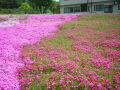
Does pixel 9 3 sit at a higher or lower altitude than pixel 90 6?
higher

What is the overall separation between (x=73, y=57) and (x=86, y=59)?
0.78 meters

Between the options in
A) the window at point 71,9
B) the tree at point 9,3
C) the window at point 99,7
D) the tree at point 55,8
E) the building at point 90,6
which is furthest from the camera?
the tree at point 55,8

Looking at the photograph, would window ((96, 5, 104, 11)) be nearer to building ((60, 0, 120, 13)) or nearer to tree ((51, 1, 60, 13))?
building ((60, 0, 120, 13))

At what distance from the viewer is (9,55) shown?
263 inches

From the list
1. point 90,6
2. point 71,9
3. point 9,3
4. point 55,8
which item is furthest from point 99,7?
point 9,3

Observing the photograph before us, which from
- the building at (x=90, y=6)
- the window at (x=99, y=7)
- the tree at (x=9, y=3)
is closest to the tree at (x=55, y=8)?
the building at (x=90, y=6)

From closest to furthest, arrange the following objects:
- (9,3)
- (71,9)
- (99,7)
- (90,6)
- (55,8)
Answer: (99,7) < (90,6) < (71,9) < (9,3) < (55,8)

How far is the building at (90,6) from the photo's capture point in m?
37.9

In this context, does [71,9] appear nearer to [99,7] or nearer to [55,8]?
[99,7]

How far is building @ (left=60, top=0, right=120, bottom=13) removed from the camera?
3791 centimetres

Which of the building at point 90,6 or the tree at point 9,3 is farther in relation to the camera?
the tree at point 9,3

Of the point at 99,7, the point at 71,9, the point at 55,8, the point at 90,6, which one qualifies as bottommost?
the point at 99,7

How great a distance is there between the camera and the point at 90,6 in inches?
1682

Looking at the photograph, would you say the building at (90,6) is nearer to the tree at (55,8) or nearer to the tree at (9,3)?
the tree at (55,8)
